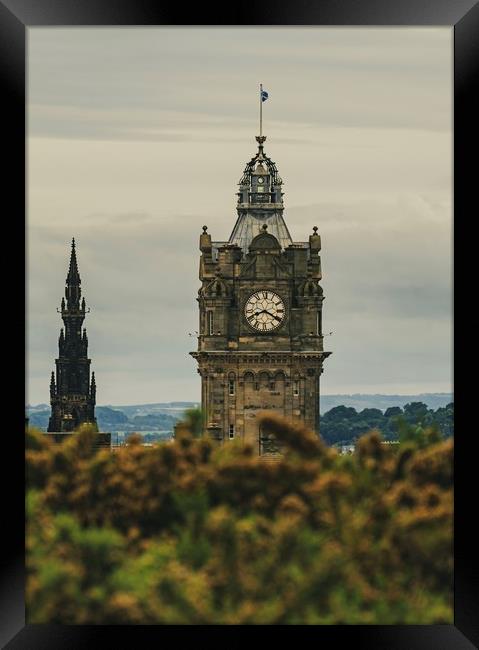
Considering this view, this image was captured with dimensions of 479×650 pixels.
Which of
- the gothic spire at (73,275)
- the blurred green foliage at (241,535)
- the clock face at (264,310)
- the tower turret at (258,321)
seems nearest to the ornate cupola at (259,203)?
the tower turret at (258,321)

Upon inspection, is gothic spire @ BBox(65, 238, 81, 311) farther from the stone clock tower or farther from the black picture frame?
the black picture frame

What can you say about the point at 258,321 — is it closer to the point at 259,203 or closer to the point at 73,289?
the point at 73,289

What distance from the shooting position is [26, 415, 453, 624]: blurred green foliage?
11.0 meters

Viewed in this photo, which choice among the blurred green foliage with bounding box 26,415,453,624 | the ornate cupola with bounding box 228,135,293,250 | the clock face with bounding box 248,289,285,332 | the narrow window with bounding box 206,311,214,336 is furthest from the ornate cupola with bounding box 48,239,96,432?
the blurred green foliage with bounding box 26,415,453,624

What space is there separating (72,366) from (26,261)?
8400 cm

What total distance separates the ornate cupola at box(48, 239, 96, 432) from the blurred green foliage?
7405 cm

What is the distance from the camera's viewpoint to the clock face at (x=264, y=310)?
9250 centimetres

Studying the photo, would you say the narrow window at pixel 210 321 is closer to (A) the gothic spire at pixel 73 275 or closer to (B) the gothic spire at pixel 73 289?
(B) the gothic spire at pixel 73 289

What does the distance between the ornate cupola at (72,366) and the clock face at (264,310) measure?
9971 millimetres

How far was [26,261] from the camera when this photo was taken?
9.05 m

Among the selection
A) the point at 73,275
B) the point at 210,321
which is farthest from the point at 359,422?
the point at 73,275

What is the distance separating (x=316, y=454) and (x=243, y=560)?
109 centimetres
